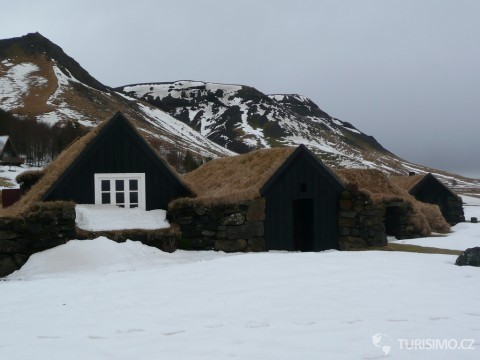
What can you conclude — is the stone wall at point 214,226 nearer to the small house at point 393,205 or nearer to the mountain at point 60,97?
the small house at point 393,205

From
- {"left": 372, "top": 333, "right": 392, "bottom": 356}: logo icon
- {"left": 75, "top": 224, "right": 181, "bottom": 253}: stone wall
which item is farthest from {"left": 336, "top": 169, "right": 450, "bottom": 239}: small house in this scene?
{"left": 372, "top": 333, "right": 392, "bottom": 356}: logo icon

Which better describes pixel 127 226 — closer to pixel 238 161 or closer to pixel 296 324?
pixel 238 161

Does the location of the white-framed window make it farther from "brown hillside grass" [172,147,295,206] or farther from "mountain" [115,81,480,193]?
"mountain" [115,81,480,193]

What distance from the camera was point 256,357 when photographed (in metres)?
4.36

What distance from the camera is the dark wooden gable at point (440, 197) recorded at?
1217 inches

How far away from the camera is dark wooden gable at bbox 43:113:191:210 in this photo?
14.5 meters

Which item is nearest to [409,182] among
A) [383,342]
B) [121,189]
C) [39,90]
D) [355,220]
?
[355,220]

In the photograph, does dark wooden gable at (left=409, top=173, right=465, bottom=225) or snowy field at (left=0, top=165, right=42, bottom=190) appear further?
snowy field at (left=0, top=165, right=42, bottom=190)

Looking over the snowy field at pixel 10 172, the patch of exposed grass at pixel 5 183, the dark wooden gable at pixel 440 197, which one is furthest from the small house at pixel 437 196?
the snowy field at pixel 10 172

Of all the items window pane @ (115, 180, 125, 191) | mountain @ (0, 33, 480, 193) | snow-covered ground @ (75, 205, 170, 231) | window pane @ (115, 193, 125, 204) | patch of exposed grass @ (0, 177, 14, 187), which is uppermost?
mountain @ (0, 33, 480, 193)

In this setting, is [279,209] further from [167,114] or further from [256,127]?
[256,127]

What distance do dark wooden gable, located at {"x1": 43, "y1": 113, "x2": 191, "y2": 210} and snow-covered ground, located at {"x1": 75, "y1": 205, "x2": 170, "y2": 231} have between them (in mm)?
607

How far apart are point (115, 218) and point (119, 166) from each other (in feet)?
6.89

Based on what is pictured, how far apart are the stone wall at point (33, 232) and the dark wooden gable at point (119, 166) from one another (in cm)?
215
